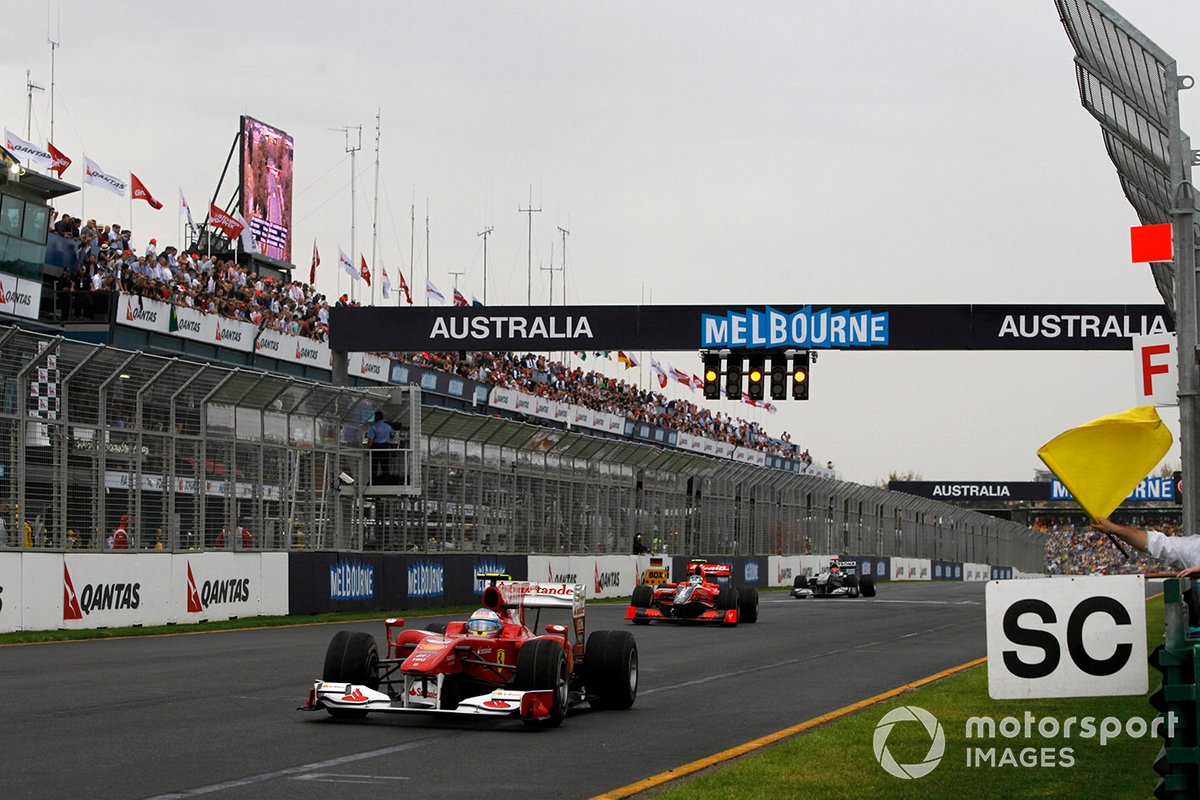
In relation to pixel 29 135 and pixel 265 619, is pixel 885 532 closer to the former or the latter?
pixel 29 135

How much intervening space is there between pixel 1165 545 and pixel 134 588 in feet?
54.2

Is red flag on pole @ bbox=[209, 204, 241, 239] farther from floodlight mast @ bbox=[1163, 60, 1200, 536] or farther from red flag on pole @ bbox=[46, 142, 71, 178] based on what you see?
floodlight mast @ bbox=[1163, 60, 1200, 536]

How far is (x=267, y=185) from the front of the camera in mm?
55375

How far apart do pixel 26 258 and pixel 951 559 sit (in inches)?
2227

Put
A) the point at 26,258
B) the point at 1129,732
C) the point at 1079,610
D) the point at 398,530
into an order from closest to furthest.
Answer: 1. the point at 1079,610
2. the point at 1129,732
3. the point at 398,530
4. the point at 26,258

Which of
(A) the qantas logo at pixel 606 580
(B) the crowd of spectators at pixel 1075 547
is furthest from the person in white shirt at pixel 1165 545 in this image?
(B) the crowd of spectators at pixel 1075 547

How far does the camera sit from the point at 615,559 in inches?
1518

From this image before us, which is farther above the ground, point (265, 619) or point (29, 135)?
point (29, 135)

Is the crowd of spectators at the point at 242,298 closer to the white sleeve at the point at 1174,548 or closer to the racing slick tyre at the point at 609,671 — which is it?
the racing slick tyre at the point at 609,671

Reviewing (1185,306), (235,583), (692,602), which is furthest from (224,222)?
(1185,306)

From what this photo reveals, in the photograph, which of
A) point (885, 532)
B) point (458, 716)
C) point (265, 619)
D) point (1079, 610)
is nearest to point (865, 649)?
point (265, 619)

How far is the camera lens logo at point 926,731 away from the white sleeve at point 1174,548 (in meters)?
2.04

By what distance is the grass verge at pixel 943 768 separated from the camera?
8078 mm

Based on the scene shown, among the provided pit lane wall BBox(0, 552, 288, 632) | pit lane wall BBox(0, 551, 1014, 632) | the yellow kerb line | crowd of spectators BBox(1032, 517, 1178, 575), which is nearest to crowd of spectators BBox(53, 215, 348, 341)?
pit lane wall BBox(0, 551, 1014, 632)
